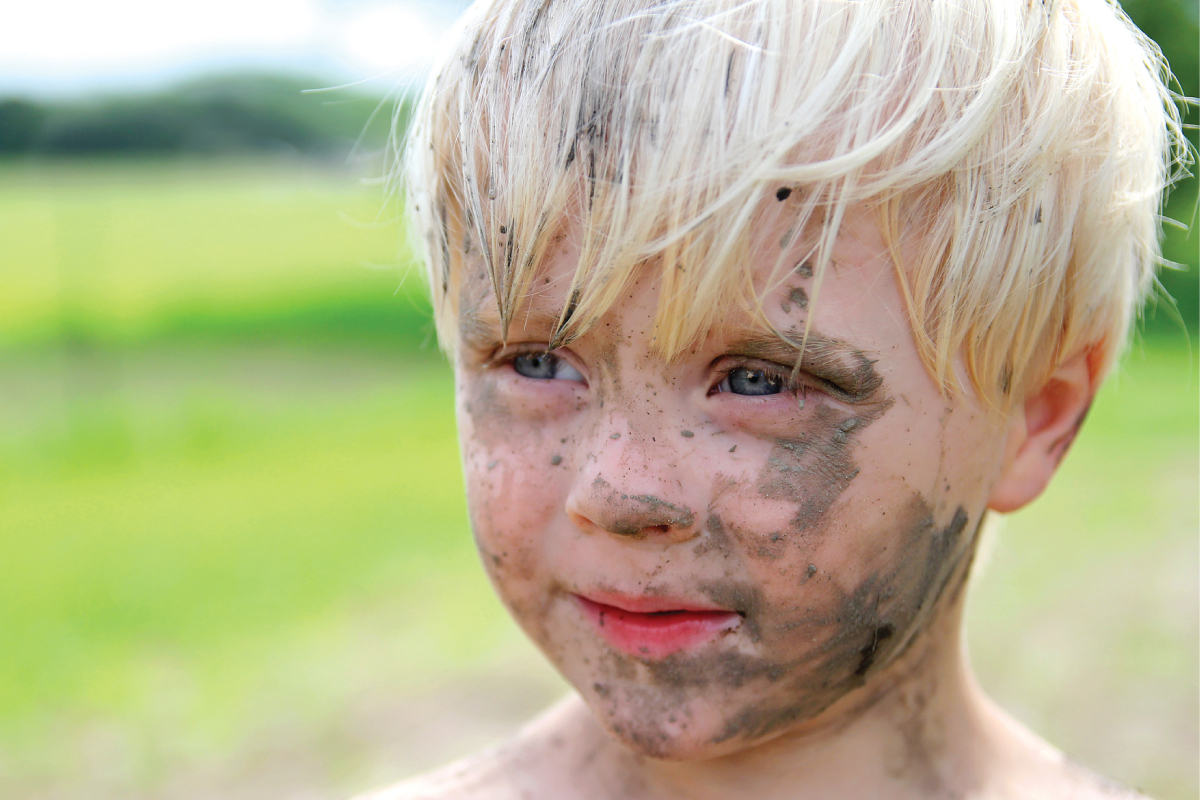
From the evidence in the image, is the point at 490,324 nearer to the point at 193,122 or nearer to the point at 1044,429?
the point at 1044,429

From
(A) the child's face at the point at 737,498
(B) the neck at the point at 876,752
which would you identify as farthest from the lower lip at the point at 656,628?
(B) the neck at the point at 876,752

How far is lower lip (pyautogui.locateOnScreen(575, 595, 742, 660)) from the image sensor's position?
88 centimetres

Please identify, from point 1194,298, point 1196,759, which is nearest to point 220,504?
point 1196,759

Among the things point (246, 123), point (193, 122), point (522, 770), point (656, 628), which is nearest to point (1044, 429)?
point (656, 628)

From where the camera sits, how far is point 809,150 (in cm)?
Answer: 78

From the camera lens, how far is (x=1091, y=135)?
0.90 m

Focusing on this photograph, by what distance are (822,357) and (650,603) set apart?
26 cm

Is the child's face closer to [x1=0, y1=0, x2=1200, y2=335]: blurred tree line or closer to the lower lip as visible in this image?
the lower lip

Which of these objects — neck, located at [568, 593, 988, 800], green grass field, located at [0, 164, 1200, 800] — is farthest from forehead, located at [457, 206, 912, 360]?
green grass field, located at [0, 164, 1200, 800]

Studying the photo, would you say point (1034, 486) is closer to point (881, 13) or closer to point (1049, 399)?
point (1049, 399)

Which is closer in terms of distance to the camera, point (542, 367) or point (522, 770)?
point (542, 367)

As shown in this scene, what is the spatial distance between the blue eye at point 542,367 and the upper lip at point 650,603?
0.69 feet

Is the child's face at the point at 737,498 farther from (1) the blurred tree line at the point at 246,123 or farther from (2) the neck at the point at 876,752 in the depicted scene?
(1) the blurred tree line at the point at 246,123

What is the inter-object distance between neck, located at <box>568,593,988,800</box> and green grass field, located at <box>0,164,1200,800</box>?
1.12m
